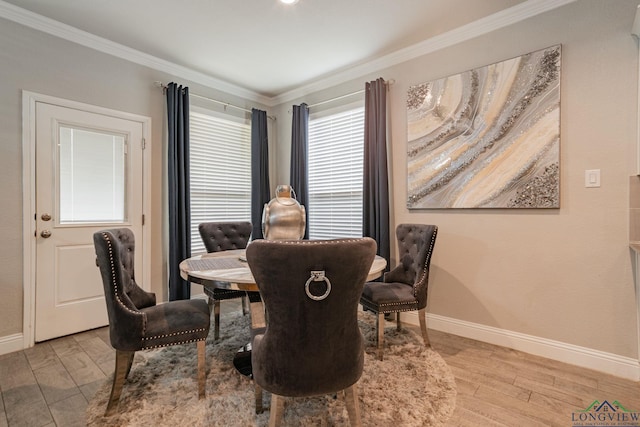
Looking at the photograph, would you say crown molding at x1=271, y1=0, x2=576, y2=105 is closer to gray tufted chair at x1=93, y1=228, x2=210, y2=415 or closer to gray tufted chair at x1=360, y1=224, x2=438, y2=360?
gray tufted chair at x1=360, y1=224, x2=438, y2=360

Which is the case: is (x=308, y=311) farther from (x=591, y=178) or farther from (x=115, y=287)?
(x=591, y=178)

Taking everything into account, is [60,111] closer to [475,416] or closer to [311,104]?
[311,104]

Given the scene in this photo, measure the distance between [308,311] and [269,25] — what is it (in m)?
2.51

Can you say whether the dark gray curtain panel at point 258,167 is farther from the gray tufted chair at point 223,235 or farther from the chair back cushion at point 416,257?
the chair back cushion at point 416,257

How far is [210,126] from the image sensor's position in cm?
376

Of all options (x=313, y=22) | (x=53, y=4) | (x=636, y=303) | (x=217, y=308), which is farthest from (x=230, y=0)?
(x=636, y=303)

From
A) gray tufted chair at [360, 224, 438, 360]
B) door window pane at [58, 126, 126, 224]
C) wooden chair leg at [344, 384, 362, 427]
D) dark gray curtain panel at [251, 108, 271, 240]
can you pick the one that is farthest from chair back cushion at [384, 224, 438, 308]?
door window pane at [58, 126, 126, 224]

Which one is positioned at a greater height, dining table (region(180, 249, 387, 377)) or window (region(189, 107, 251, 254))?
window (region(189, 107, 251, 254))

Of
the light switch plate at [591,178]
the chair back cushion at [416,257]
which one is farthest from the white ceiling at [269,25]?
the chair back cushion at [416,257]

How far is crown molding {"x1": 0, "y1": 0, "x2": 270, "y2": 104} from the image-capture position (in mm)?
2424

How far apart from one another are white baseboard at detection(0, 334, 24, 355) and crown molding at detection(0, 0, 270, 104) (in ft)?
8.21

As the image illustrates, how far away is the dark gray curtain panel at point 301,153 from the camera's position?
3877 millimetres

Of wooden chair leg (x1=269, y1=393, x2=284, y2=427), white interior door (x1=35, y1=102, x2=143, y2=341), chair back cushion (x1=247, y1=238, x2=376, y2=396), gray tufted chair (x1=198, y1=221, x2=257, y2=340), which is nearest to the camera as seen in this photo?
chair back cushion (x1=247, y1=238, x2=376, y2=396)

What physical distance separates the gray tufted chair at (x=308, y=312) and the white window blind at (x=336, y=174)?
2.31 metres
